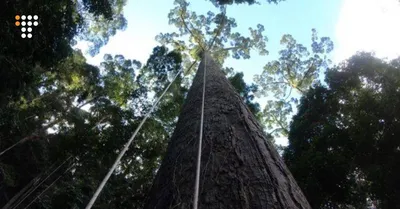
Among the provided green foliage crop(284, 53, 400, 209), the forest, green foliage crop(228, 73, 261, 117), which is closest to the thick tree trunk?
the forest

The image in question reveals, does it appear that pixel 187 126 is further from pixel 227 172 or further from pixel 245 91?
pixel 245 91

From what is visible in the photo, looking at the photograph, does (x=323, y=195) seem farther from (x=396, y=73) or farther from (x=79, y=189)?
(x=79, y=189)

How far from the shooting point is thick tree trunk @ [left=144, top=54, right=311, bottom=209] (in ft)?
5.00

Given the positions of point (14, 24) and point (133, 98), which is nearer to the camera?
point (14, 24)

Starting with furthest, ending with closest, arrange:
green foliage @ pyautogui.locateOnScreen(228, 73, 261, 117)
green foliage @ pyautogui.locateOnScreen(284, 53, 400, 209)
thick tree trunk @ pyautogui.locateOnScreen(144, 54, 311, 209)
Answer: green foliage @ pyautogui.locateOnScreen(228, 73, 261, 117) < green foliage @ pyautogui.locateOnScreen(284, 53, 400, 209) < thick tree trunk @ pyautogui.locateOnScreen(144, 54, 311, 209)

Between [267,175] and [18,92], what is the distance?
8691 mm

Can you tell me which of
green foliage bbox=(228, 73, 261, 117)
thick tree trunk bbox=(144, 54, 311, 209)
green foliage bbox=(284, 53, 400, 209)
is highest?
green foliage bbox=(228, 73, 261, 117)

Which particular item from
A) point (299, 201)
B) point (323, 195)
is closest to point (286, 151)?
point (323, 195)

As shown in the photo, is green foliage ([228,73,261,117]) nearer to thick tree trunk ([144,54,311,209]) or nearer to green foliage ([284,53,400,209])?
green foliage ([284,53,400,209])

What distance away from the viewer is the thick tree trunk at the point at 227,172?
1.53 meters

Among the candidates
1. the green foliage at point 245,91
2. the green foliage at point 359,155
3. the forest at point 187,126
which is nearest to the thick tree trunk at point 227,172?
the forest at point 187,126

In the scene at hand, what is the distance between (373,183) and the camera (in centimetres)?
741

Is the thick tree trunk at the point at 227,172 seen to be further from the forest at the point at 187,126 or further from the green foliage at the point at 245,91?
the green foliage at the point at 245,91

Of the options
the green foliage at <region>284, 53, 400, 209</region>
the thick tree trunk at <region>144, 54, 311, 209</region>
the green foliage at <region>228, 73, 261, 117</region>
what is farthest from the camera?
the green foliage at <region>228, 73, 261, 117</region>
